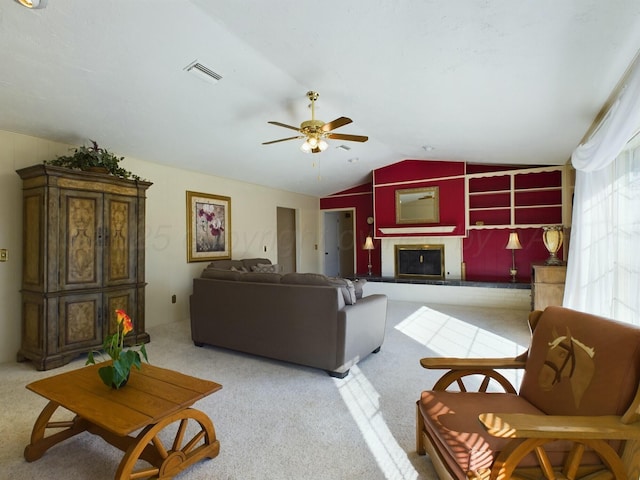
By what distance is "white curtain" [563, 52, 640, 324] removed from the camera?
196 centimetres

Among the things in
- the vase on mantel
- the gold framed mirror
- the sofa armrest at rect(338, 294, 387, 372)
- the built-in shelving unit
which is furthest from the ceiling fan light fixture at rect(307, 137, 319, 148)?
the built-in shelving unit

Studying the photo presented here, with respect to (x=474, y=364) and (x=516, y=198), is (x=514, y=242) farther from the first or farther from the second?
(x=474, y=364)

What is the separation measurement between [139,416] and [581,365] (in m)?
1.99

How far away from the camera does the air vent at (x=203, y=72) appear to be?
2830 mm

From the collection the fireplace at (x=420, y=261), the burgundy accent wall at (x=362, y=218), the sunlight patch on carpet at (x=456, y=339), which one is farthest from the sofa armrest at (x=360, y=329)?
the burgundy accent wall at (x=362, y=218)

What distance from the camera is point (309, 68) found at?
2.83 m

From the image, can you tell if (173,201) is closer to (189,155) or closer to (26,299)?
(189,155)

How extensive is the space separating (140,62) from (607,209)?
4.03m

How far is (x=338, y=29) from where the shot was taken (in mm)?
2139

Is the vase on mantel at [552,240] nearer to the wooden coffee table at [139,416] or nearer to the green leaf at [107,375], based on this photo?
the wooden coffee table at [139,416]

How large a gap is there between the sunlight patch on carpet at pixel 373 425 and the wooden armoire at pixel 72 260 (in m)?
2.66

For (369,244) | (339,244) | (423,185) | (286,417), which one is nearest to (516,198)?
(423,185)

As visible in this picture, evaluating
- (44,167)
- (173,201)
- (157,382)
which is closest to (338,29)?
(157,382)

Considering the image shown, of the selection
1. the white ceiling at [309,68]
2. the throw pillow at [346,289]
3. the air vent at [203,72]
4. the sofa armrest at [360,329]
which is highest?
the air vent at [203,72]
